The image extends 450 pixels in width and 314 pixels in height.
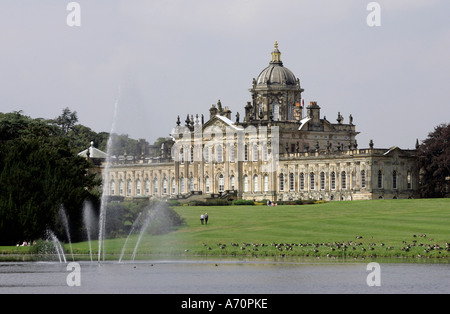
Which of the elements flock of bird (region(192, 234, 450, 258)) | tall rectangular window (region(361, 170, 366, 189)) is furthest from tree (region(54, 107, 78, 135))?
flock of bird (region(192, 234, 450, 258))

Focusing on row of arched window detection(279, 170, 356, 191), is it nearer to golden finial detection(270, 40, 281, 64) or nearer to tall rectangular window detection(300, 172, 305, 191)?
tall rectangular window detection(300, 172, 305, 191)

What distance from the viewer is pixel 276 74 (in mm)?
139000

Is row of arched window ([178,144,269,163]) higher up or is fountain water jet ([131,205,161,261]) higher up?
row of arched window ([178,144,269,163])

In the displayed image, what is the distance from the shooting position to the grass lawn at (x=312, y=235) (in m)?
64.4

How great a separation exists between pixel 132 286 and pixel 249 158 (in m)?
84.6

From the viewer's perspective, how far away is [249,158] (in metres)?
133

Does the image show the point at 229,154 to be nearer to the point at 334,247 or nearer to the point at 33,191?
the point at 33,191

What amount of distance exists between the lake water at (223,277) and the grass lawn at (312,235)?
475 cm

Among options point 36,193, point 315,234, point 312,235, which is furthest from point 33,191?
point 315,234

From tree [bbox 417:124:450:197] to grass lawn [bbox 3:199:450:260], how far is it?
62.4 feet

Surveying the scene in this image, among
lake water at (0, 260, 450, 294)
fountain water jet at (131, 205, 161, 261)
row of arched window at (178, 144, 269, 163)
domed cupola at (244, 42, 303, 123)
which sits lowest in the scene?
lake water at (0, 260, 450, 294)

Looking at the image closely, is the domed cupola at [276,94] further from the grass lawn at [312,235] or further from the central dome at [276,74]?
the grass lawn at [312,235]

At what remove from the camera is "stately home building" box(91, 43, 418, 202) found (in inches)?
4665
